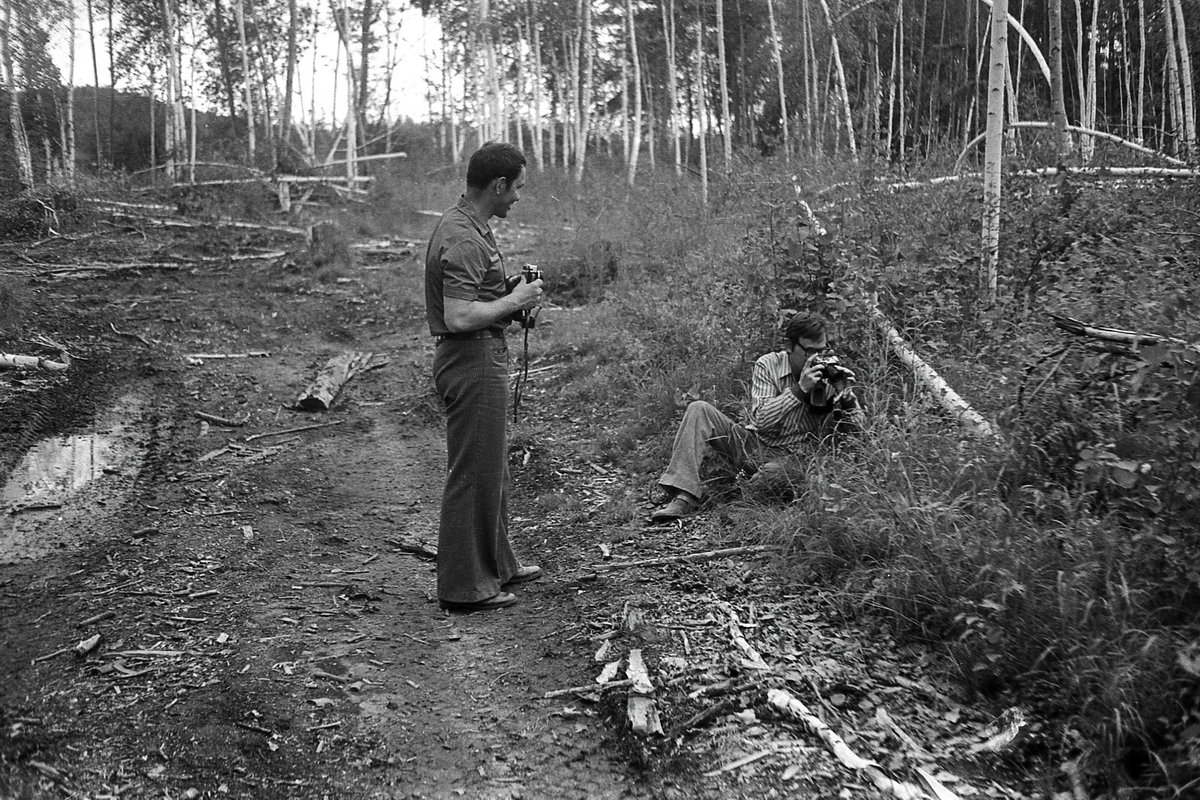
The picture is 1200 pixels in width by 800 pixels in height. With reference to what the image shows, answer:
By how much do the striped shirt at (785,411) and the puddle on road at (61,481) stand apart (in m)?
4.37

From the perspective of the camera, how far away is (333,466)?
23.7 feet

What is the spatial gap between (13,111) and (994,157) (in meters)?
15.0

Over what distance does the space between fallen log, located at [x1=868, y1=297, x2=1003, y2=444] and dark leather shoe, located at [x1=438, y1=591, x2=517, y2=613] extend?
2598mm

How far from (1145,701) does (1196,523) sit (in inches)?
30.2

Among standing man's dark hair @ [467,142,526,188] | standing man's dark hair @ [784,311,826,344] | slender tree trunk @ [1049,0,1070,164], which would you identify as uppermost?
slender tree trunk @ [1049,0,1070,164]

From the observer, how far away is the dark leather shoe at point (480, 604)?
4.60 meters

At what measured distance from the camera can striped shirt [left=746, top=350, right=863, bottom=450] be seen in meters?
5.45

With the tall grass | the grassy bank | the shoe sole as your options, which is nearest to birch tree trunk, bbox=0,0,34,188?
the tall grass

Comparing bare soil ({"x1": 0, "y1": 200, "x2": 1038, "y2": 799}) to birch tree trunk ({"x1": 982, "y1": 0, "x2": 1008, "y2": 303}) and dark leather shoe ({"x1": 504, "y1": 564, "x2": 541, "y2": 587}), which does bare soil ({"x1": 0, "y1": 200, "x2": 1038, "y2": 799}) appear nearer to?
dark leather shoe ({"x1": 504, "y1": 564, "x2": 541, "y2": 587})

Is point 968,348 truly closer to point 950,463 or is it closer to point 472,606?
point 950,463

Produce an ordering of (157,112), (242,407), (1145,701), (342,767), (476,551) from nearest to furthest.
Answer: (1145,701) < (342,767) < (476,551) < (242,407) < (157,112)

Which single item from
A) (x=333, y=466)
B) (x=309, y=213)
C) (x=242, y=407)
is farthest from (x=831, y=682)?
(x=309, y=213)

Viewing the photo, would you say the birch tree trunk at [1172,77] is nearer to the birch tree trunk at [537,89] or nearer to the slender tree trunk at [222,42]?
the birch tree trunk at [537,89]

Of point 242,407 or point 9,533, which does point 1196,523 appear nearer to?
point 9,533
